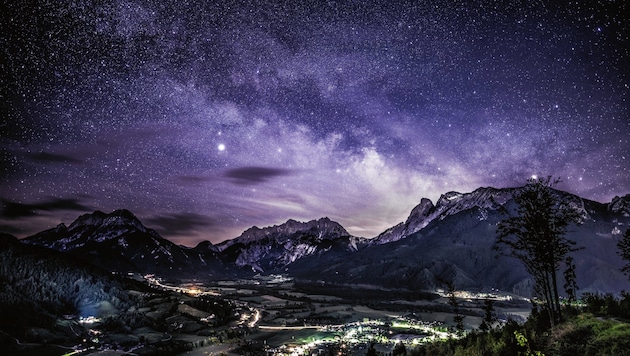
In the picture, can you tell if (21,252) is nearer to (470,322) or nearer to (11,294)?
(11,294)

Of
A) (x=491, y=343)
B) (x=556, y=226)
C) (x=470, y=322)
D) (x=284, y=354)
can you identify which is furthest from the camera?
(x=470, y=322)

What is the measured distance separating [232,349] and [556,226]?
4514 inches

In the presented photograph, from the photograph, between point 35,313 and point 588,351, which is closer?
point 588,351

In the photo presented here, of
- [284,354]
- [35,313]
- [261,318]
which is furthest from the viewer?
[261,318]

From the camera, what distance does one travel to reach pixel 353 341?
409ft

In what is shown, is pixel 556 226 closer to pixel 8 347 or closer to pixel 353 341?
pixel 353 341

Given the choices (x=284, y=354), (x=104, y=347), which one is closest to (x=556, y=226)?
(x=284, y=354)

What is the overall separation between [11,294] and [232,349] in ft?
301

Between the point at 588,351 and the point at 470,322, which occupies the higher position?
the point at 588,351

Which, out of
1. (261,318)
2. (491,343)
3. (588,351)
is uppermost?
(588,351)

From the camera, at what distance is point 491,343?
34.5 meters

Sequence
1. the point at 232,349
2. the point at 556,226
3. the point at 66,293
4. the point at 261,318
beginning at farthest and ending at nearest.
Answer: the point at 261,318, the point at 66,293, the point at 232,349, the point at 556,226

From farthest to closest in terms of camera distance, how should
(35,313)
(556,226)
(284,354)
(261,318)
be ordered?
1. (261,318)
2. (35,313)
3. (284,354)
4. (556,226)

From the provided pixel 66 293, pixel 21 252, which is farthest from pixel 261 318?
pixel 21 252
